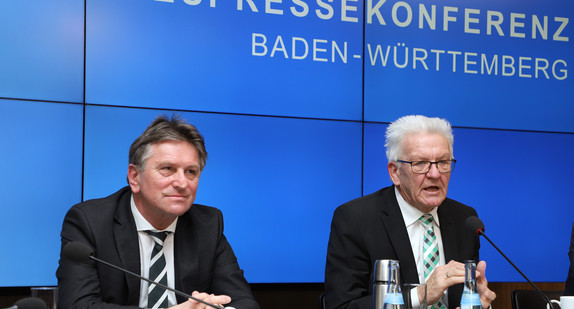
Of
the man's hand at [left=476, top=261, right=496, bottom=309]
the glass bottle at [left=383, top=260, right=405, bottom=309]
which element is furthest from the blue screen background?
the glass bottle at [left=383, top=260, right=405, bottom=309]

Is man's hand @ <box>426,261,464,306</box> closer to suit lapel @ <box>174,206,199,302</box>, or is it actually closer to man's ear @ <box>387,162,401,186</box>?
man's ear @ <box>387,162,401,186</box>

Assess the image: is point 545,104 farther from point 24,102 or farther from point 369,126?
point 24,102

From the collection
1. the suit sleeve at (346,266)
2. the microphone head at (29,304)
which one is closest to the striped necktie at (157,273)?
the suit sleeve at (346,266)

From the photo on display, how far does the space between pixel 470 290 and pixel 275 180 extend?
189 cm

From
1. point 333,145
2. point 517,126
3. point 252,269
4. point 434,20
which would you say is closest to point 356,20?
point 434,20

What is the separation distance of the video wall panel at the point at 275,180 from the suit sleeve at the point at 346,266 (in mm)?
961

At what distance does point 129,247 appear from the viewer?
7.64 ft

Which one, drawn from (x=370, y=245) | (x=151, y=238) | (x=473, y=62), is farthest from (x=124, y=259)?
(x=473, y=62)

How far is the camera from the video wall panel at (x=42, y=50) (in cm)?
313

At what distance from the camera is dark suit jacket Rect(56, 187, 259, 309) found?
2.22 m

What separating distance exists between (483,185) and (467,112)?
0.45 meters

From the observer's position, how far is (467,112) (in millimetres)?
3914

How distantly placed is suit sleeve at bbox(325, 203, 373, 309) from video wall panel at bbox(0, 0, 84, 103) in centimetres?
154

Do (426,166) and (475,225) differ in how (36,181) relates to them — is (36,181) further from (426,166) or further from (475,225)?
(475,225)
